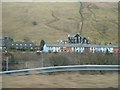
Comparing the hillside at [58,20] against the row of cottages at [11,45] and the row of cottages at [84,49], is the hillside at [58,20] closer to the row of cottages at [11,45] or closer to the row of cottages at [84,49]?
the row of cottages at [84,49]

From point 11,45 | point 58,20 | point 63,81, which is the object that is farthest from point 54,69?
point 58,20

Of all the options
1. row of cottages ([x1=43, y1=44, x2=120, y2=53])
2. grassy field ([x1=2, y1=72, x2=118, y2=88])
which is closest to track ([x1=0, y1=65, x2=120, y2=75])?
grassy field ([x1=2, y1=72, x2=118, y2=88])

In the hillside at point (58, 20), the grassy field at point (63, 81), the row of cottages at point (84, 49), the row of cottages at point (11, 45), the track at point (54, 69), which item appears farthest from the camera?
the hillside at point (58, 20)

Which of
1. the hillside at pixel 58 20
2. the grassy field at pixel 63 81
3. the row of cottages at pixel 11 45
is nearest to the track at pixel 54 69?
the grassy field at pixel 63 81

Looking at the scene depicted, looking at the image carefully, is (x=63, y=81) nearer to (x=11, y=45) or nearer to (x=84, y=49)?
(x=84, y=49)

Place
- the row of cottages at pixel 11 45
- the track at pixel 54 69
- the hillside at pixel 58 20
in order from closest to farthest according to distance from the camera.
→ the track at pixel 54 69 < the row of cottages at pixel 11 45 < the hillside at pixel 58 20

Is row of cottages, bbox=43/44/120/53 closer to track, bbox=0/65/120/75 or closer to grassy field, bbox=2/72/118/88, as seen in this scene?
track, bbox=0/65/120/75

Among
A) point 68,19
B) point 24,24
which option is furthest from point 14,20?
point 68,19
